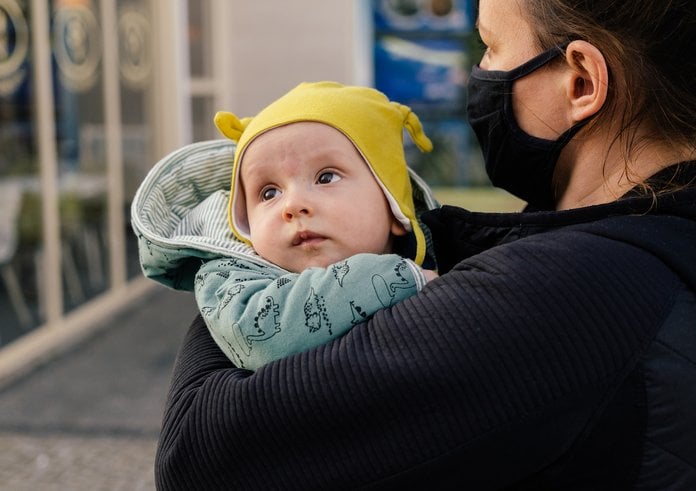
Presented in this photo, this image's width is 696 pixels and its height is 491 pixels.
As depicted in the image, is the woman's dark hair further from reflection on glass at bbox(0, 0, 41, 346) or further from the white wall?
the white wall

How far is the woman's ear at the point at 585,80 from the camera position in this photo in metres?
1.41

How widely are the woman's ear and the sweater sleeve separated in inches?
10.5

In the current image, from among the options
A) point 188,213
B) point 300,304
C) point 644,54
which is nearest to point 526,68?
point 644,54

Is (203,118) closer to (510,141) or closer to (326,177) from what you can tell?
(326,177)

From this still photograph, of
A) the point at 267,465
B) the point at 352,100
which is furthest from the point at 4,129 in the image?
the point at 267,465

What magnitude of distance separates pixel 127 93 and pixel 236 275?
22.0 ft

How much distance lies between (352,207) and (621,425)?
64cm

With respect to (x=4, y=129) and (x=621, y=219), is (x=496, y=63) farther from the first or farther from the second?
(x=4, y=129)

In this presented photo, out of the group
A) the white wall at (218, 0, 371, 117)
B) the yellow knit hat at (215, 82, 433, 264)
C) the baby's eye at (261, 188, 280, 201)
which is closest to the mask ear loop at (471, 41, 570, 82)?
the yellow knit hat at (215, 82, 433, 264)

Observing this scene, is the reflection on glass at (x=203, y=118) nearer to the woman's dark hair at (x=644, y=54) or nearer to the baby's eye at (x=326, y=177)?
the baby's eye at (x=326, y=177)

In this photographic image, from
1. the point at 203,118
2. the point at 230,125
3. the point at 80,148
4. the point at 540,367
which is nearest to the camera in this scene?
the point at 540,367

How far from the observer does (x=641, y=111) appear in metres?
1.43

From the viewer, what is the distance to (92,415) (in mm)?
5180

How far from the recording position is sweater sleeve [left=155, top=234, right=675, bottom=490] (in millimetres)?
1199
